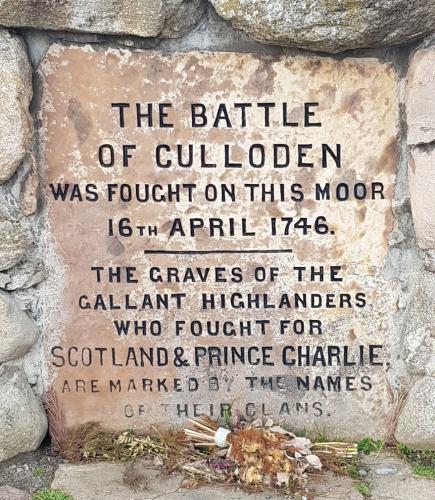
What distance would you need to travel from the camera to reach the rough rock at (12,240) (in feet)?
7.35

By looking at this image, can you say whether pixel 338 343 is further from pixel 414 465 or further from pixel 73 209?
pixel 73 209

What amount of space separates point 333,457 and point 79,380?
0.86 meters

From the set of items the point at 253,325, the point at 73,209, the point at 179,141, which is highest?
the point at 179,141

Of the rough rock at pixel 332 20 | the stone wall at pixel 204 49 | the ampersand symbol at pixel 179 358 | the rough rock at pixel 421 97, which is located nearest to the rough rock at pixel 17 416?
the stone wall at pixel 204 49

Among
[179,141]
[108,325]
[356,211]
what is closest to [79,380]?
[108,325]

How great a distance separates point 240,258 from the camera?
238 cm

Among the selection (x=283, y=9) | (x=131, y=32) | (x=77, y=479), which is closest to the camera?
(x=283, y=9)

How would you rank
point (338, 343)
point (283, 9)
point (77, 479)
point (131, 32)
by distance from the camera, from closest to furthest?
1. point (283, 9)
2. point (131, 32)
3. point (77, 479)
4. point (338, 343)

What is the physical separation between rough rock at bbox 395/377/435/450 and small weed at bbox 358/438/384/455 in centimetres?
9

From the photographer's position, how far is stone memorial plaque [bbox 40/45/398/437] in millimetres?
2266

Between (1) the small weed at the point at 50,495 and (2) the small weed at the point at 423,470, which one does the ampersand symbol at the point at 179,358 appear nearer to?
(1) the small weed at the point at 50,495

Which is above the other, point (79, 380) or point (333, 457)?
point (79, 380)

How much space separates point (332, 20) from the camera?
200 cm

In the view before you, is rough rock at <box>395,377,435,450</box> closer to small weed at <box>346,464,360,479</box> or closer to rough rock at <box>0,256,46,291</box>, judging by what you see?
small weed at <box>346,464,360,479</box>
